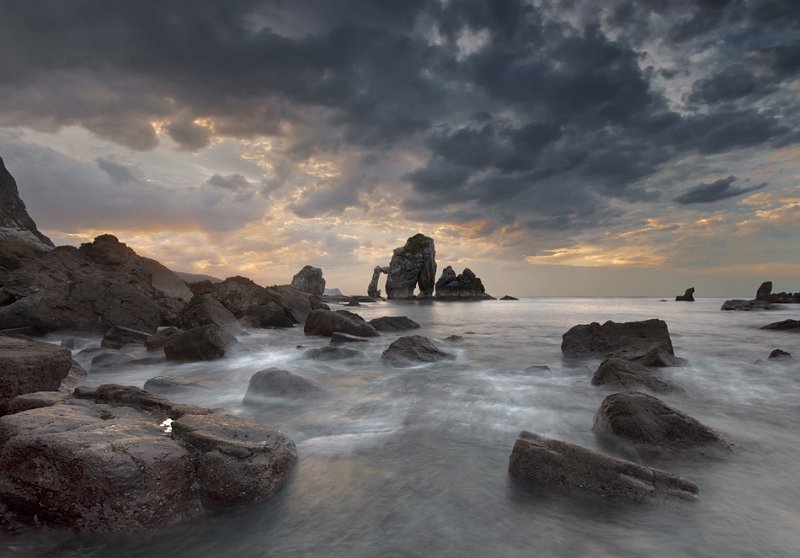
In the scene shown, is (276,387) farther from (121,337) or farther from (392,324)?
(392,324)

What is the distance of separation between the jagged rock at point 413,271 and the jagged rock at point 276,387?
97.2 metres

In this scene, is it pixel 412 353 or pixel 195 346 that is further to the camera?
pixel 412 353

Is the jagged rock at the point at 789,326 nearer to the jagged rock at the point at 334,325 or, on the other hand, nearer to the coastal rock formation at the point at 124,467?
the jagged rock at the point at 334,325

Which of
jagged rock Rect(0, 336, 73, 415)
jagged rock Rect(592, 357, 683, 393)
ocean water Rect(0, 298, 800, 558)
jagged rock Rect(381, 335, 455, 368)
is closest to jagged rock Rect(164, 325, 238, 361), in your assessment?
ocean water Rect(0, 298, 800, 558)

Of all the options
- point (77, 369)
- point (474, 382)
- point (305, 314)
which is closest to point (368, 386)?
point (474, 382)

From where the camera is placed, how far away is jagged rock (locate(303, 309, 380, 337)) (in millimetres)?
18422

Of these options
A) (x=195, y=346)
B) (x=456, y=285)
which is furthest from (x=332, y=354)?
(x=456, y=285)

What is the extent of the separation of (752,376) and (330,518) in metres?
13.1

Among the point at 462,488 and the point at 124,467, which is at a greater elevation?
the point at 124,467

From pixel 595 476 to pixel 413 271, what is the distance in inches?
3995

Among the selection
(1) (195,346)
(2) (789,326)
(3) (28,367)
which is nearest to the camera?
(3) (28,367)

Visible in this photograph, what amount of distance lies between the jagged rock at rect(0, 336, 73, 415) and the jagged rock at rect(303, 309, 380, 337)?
12.8 metres

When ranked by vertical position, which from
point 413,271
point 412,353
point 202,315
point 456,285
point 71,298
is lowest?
point 412,353

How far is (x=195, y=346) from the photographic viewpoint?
12422 millimetres
